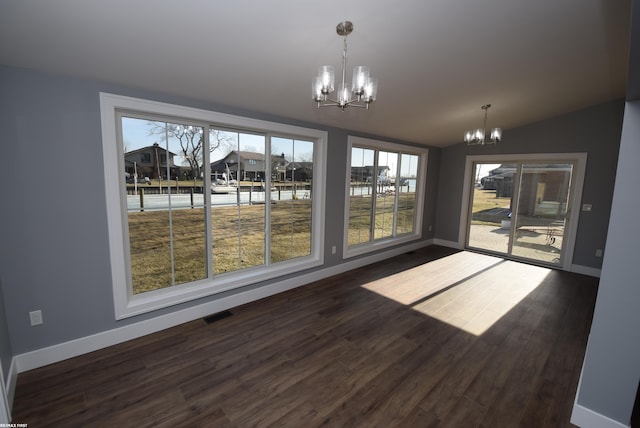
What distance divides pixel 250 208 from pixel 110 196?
150 centimetres

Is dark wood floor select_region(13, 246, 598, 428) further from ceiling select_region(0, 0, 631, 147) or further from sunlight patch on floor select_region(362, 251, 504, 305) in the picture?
ceiling select_region(0, 0, 631, 147)

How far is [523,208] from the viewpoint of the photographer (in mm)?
5574

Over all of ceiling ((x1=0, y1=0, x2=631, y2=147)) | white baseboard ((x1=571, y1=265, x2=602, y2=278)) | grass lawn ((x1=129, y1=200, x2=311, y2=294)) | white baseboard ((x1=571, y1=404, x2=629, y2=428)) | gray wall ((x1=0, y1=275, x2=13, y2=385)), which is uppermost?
ceiling ((x1=0, y1=0, x2=631, y2=147))

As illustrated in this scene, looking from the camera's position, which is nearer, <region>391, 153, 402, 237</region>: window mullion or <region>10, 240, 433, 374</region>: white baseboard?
<region>10, 240, 433, 374</region>: white baseboard

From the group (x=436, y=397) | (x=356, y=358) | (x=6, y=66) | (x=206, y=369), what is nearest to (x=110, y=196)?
(x=6, y=66)

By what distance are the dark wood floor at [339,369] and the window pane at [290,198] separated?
2.37 ft

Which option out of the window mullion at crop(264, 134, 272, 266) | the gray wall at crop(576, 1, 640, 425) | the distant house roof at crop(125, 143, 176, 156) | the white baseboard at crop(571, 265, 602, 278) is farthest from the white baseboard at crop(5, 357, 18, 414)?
the white baseboard at crop(571, 265, 602, 278)

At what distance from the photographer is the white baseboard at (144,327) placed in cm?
227

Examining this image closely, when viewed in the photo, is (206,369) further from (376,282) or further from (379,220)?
(379,220)

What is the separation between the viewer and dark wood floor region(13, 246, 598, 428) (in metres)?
1.91

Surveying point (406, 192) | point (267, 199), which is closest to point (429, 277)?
point (406, 192)

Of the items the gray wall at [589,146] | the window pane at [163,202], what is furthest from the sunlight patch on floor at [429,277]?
the window pane at [163,202]

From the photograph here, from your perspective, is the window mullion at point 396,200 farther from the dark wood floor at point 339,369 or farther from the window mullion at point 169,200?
the window mullion at point 169,200

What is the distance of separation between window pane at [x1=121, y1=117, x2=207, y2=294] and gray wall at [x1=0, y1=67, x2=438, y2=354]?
1.00 feet
